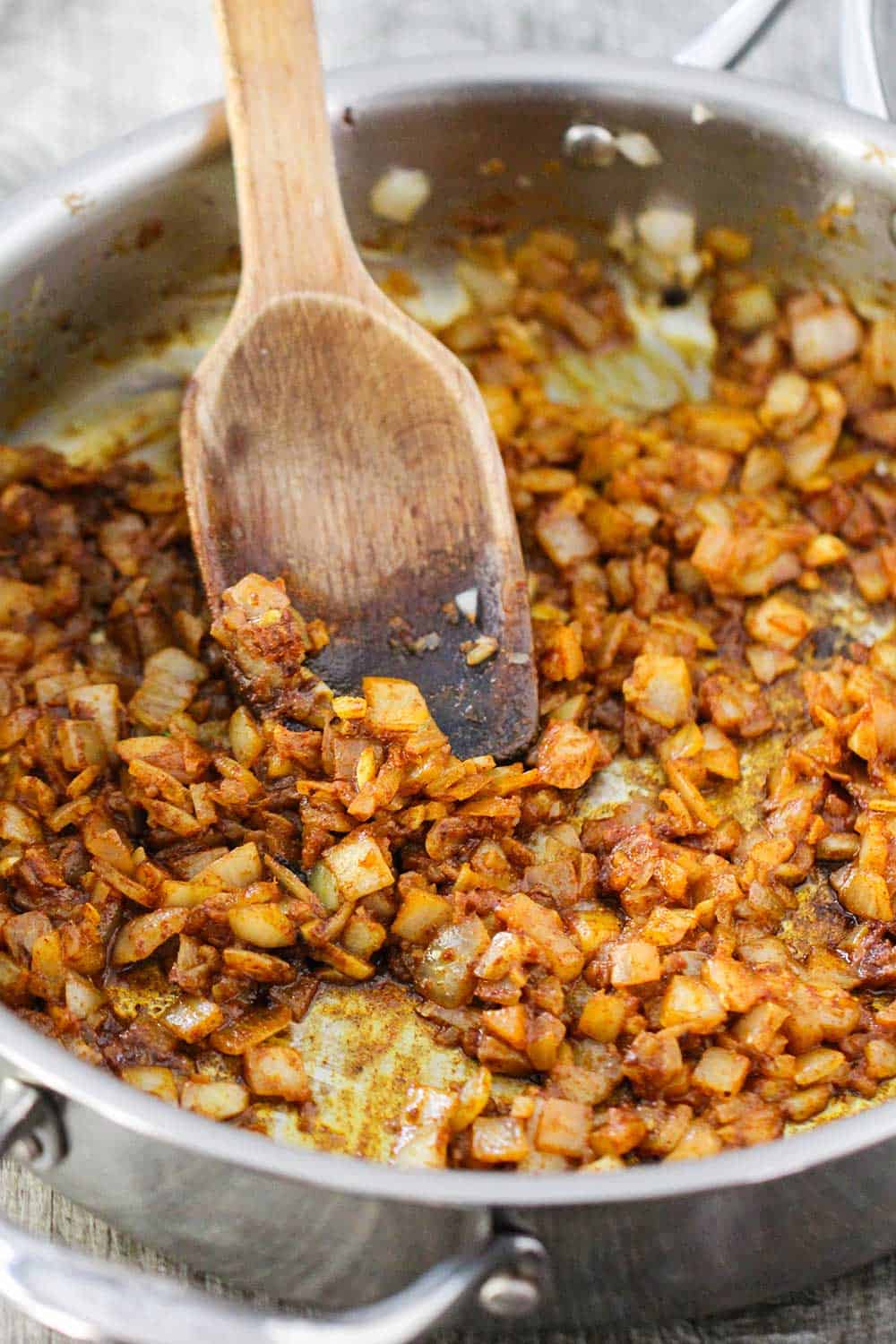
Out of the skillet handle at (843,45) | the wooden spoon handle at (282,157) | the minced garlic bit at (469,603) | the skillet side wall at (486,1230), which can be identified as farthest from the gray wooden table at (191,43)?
the skillet side wall at (486,1230)

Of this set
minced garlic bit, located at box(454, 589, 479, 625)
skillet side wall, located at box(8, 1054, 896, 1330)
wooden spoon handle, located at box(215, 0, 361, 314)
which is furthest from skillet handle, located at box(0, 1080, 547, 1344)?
wooden spoon handle, located at box(215, 0, 361, 314)

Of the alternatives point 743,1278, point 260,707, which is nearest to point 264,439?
point 260,707

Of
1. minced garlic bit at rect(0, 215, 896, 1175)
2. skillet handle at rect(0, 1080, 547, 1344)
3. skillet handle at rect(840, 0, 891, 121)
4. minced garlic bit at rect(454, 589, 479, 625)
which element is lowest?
minced garlic bit at rect(0, 215, 896, 1175)

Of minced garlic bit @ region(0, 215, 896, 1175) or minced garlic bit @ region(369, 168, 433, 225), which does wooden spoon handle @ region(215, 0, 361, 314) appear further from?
minced garlic bit @ region(0, 215, 896, 1175)

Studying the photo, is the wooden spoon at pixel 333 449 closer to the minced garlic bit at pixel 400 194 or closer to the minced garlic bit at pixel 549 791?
the minced garlic bit at pixel 549 791

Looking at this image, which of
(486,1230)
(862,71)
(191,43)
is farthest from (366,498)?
(191,43)

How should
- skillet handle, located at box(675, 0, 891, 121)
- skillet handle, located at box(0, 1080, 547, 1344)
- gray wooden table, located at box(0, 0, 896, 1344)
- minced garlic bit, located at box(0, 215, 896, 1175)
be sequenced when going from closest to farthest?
skillet handle, located at box(0, 1080, 547, 1344), minced garlic bit, located at box(0, 215, 896, 1175), skillet handle, located at box(675, 0, 891, 121), gray wooden table, located at box(0, 0, 896, 1344)

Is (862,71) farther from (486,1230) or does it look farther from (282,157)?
(486,1230)
